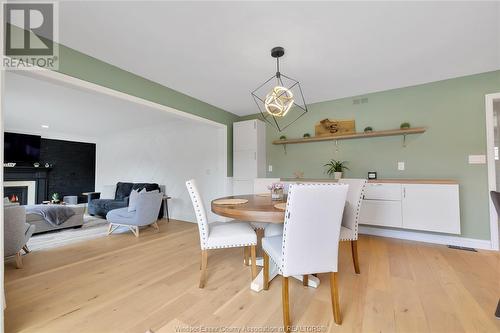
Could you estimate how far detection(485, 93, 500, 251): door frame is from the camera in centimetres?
274

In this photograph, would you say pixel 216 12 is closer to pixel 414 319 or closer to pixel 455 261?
pixel 414 319

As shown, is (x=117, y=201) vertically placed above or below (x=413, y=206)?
below

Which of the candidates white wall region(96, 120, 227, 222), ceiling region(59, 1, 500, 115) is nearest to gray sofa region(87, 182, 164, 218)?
white wall region(96, 120, 227, 222)

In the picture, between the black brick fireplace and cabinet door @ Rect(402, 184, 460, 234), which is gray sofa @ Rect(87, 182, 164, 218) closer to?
the black brick fireplace

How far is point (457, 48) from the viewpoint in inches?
89.9

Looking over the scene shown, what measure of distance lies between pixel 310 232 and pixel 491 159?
10.1ft

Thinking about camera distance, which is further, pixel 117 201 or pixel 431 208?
pixel 117 201

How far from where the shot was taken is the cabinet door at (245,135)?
4.25 m

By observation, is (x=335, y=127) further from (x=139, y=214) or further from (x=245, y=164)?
(x=139, y=214)

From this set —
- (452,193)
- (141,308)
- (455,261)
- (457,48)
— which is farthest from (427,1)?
(141,308)

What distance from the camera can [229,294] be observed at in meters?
1.83

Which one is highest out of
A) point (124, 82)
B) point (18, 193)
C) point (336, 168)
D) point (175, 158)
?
point (124, 82)

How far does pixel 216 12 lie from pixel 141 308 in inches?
94.8

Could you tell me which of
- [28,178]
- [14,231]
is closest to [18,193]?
[28,178]
